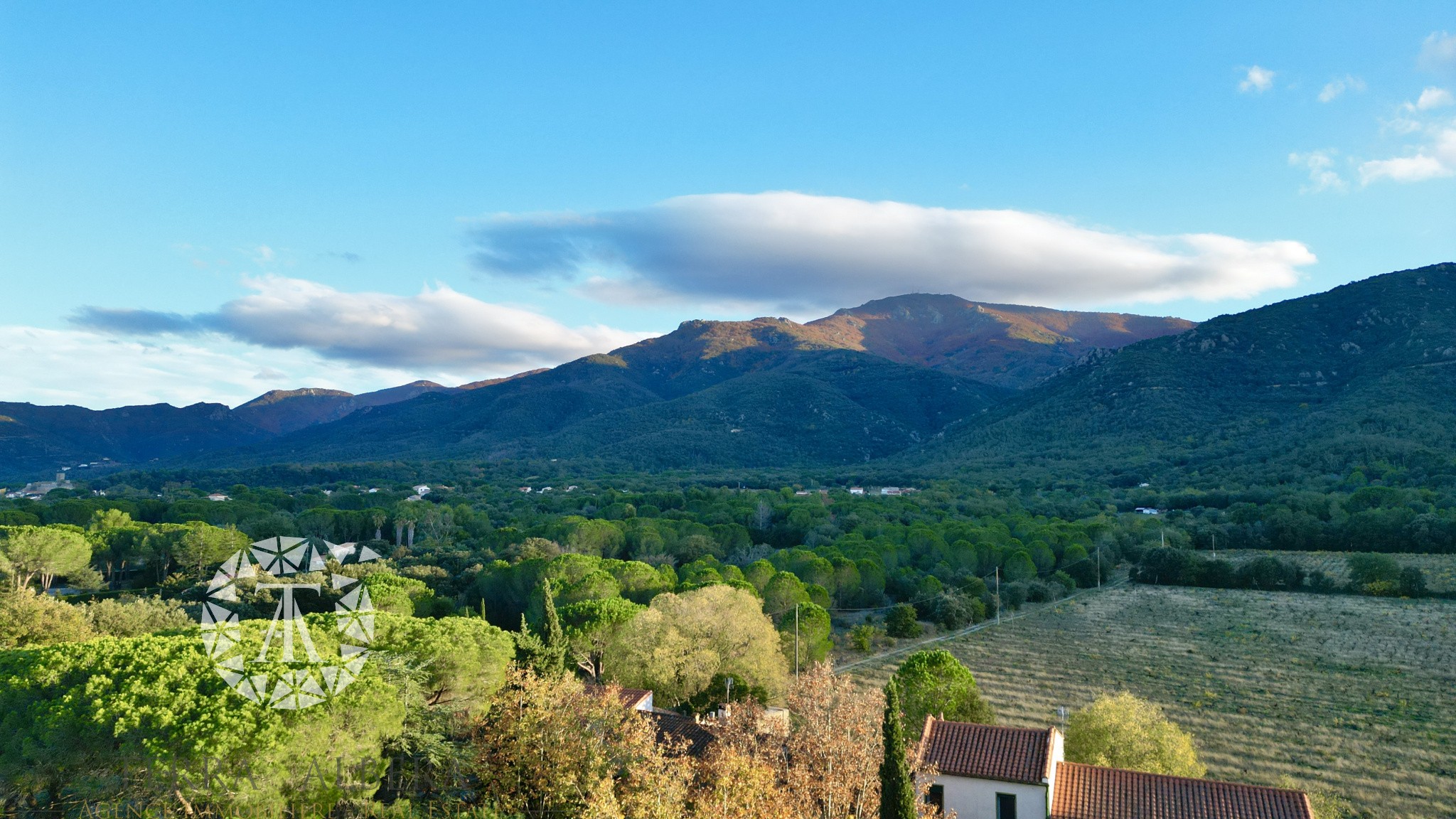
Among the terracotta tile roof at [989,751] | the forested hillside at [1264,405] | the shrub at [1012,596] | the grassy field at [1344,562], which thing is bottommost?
the shrub at [1012,596]

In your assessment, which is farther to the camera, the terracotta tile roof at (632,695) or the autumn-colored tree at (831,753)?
the terracotta tile roof at (632,695)

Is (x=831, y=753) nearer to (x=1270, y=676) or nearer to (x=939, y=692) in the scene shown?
(x=939, y=692)

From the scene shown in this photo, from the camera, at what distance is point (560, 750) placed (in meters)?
16.0

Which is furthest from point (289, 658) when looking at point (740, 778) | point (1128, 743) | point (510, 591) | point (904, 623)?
point (904, 623)

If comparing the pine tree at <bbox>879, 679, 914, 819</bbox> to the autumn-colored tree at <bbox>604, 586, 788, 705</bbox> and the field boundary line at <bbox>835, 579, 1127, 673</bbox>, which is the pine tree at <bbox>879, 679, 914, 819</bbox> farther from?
the field boundary line at <bbox>835, 579, 1127, 673</bbox>

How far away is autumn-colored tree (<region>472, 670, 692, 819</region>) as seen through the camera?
14.8 meters

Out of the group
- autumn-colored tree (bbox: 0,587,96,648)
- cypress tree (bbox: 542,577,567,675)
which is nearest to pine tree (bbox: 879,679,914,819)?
cypress tree (bbox: 542,577,567,675)

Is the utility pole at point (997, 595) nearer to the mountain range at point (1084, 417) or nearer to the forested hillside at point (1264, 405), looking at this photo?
the forested hillside at point (1264, 405)

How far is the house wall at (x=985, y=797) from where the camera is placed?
17250 mm

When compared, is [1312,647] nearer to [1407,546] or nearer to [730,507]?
[1407,546]

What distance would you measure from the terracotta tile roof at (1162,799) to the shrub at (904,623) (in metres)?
26.1

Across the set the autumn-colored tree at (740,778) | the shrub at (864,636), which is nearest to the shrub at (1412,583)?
the shrub at (864,636)

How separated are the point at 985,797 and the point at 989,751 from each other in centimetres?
101

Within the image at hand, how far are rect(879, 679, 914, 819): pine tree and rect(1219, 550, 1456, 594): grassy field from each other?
169 ft
